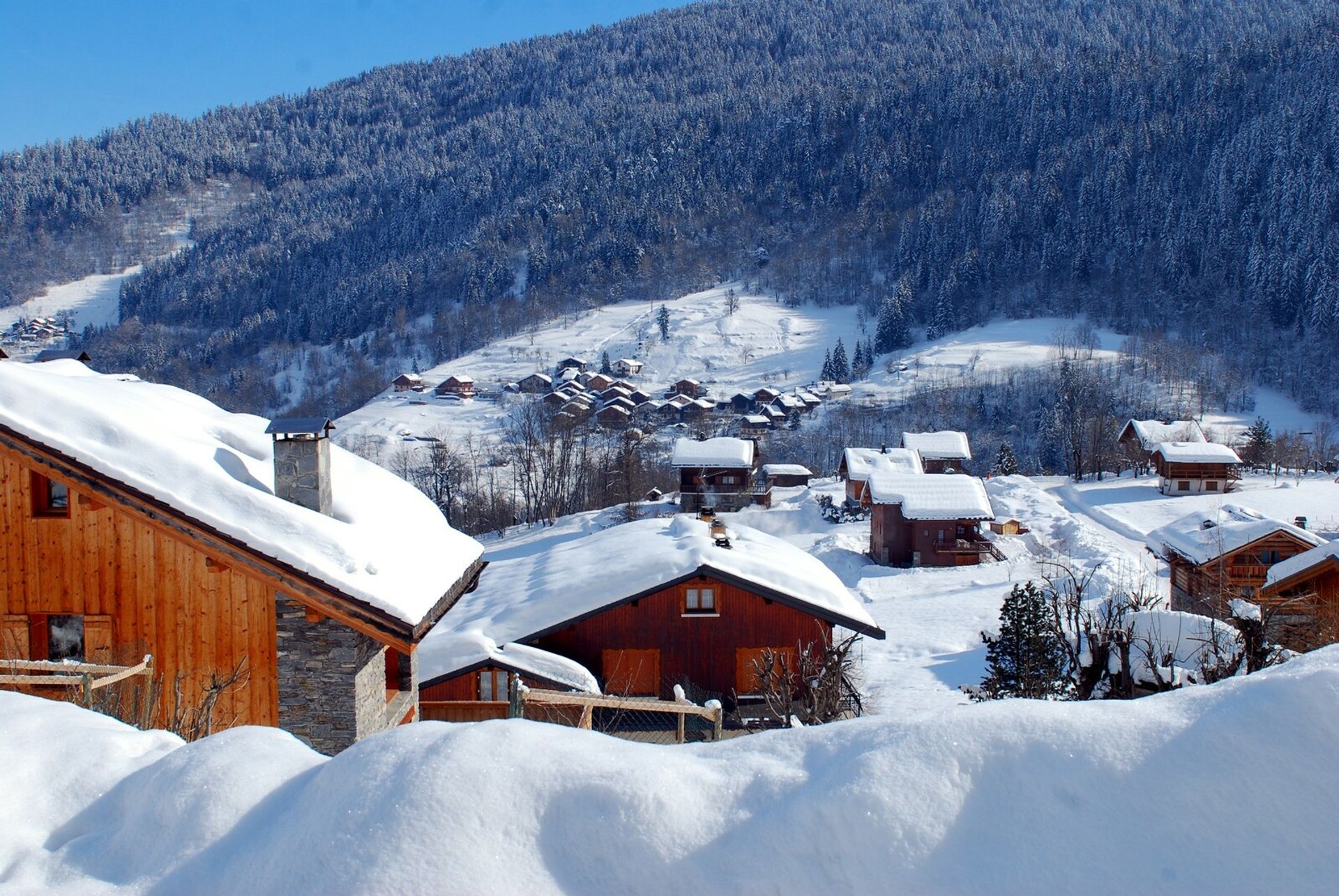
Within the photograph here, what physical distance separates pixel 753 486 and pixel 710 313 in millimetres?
77485

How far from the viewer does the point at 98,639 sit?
31.1ft

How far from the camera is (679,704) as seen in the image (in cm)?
941

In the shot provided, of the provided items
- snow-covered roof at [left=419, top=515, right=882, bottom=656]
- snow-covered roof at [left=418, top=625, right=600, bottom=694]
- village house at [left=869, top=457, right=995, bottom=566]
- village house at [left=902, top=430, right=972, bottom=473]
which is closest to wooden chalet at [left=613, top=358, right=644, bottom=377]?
village house at [left=902, top=430, right=972, bottom=473]

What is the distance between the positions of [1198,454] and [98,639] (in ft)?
183

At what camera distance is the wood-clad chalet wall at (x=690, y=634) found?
717 inches

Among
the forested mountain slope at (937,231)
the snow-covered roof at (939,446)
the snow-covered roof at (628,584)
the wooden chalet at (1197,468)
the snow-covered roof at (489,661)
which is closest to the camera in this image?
the snow-covered roof at (489,661)

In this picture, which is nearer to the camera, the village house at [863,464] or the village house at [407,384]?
the village house at [863,464]

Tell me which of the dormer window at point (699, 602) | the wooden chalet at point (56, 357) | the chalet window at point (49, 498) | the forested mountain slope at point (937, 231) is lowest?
the dormer window at point (699, 602)

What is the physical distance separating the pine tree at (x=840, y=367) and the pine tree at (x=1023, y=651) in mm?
91871

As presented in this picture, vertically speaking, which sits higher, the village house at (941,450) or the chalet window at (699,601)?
the chalet window at (699,601)

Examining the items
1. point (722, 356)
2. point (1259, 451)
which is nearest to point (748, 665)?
point (1259, 451)

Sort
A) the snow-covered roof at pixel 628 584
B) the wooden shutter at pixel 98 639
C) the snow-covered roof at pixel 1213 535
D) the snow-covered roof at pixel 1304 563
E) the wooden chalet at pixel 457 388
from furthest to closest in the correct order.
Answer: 1. the wooden chalet at pixel 457 388
2. the snow-covered roof at pixel 1213 535
3. the snow-covered roof at pixel 1304 563
4. the snow-covered roof at pixel 628 584
5. the wooden shutter at pixel 98 639

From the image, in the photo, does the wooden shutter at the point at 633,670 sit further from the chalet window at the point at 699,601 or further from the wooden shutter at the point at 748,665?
the wooden shutter at the point at 748,665

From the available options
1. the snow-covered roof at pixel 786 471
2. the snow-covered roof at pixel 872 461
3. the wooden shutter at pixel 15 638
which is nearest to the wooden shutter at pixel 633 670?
the wooden shutter at pixel 15 638
